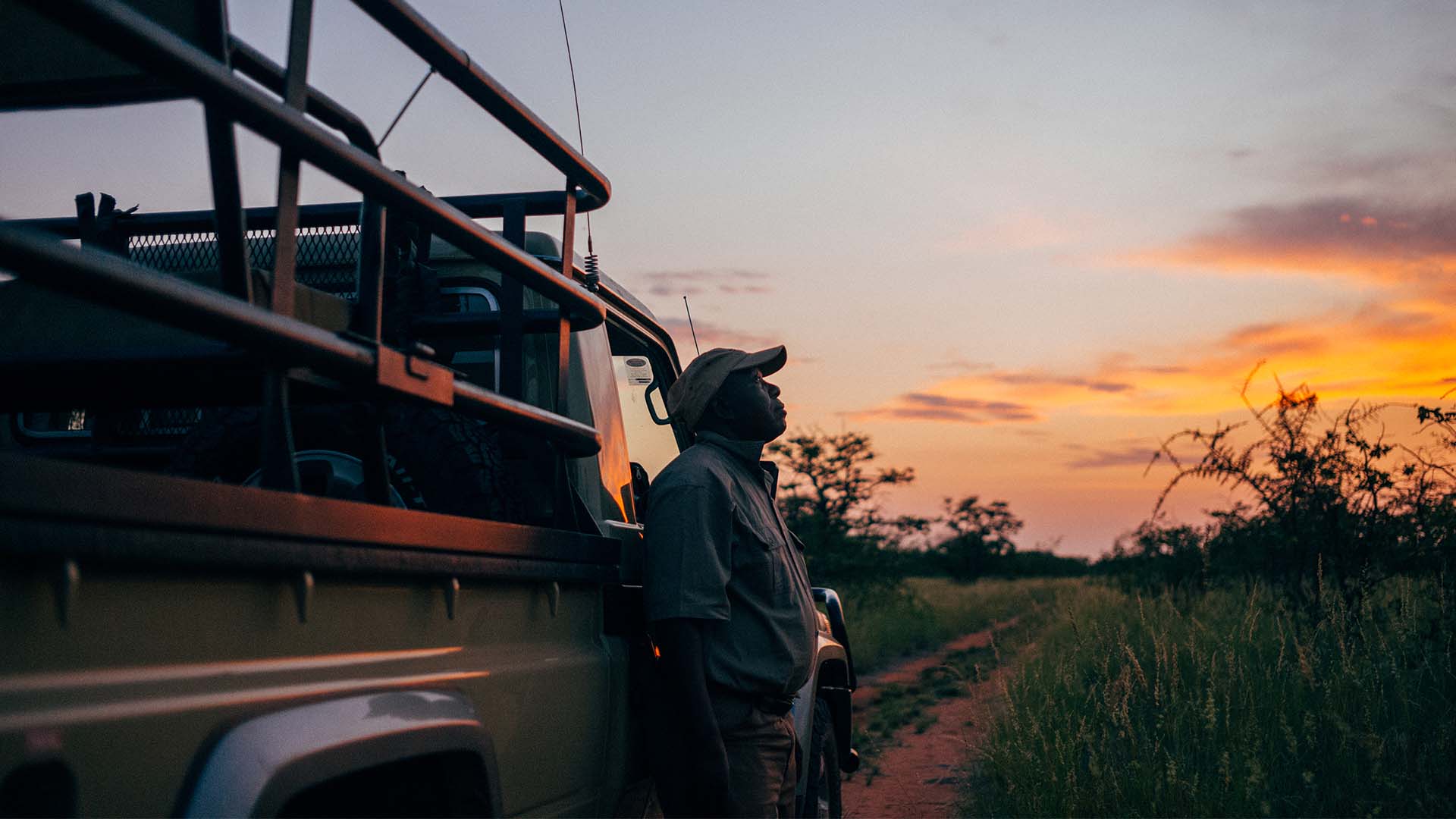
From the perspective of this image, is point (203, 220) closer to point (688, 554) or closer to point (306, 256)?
point (306, 256)

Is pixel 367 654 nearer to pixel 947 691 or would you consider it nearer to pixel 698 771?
pixel 698 771

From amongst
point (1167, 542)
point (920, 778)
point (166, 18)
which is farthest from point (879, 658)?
point (166, 18)

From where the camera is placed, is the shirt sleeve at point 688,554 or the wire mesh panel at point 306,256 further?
the wire mesh panel at point 306,256

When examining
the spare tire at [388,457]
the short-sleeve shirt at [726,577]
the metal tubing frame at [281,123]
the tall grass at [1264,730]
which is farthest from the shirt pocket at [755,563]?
the tall grass at [1264,730]

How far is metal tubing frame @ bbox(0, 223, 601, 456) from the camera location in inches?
46.6

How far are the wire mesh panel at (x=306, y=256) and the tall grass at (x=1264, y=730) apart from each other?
366cm

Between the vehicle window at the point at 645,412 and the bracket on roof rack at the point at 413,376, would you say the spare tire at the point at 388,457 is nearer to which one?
the bracket on roof rack at the point at 413,376

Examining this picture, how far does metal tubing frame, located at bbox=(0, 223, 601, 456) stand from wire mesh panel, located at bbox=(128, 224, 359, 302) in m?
1.47

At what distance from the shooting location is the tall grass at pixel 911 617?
15180 mm

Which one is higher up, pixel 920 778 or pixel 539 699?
pixel 539 699

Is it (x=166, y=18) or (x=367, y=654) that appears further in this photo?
(x=166, y=18)

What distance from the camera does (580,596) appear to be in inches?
97.8

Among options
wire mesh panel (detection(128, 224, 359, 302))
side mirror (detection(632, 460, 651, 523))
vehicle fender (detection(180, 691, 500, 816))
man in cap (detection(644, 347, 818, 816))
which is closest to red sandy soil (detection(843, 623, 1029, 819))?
side mirror (detection(632, 460, 651, 523))

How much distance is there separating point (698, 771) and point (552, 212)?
1454mm
